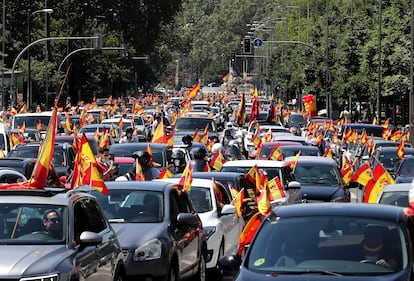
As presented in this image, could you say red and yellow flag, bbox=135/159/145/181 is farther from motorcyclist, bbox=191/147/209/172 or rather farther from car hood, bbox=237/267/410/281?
car hood, bbox=237/267/410/281

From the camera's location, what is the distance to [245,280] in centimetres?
948

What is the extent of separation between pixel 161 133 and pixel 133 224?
61.6 feet

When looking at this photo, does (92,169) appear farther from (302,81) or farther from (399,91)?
(302,81)

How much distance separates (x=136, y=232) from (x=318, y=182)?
34.7 feet

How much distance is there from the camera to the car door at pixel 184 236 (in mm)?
14180

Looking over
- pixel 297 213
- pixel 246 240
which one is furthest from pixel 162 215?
pixel 297 213

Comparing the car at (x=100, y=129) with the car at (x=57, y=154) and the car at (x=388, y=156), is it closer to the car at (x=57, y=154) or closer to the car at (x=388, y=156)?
the car at (x=57, y=154)

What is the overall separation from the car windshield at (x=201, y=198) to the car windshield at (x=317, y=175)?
6535 millimetres

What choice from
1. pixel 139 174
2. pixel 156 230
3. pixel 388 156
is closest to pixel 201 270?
pixel 156 230

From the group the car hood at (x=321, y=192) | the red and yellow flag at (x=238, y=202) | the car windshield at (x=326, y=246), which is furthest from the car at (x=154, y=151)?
the car windshield at (x=326, y=246)

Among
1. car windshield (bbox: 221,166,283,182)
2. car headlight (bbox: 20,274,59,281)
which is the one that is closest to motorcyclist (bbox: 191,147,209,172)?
car windshield (bbox: 221,166,283,182)

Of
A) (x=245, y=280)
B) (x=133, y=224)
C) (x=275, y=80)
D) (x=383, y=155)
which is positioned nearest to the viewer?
(x=245, y=280)

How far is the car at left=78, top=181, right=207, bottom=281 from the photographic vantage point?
13297 mm

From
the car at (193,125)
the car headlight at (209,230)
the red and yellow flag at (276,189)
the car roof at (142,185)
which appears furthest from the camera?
the car at (193,125)
